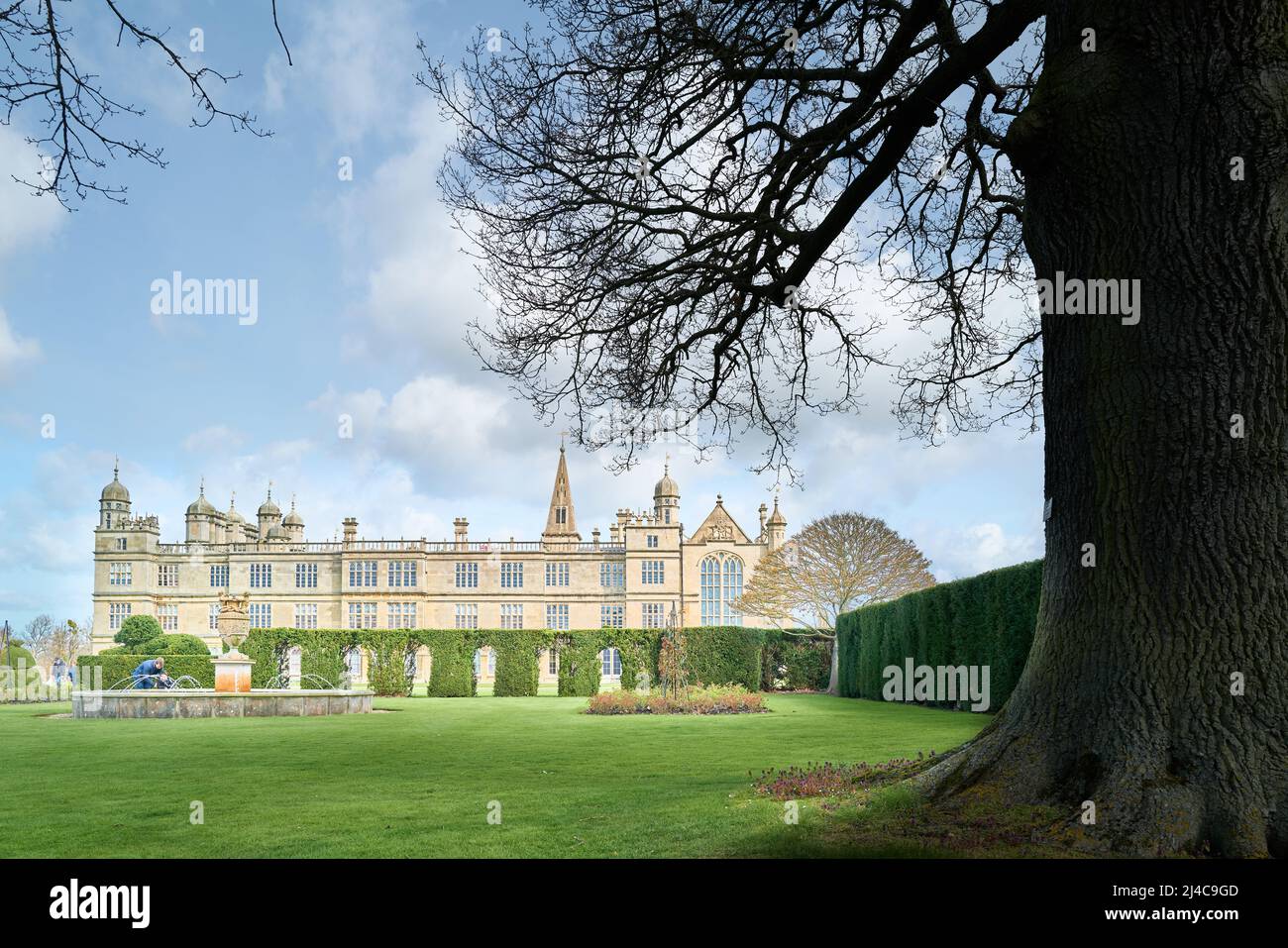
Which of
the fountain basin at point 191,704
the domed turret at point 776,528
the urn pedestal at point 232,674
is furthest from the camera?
the domed turret at point 776,528

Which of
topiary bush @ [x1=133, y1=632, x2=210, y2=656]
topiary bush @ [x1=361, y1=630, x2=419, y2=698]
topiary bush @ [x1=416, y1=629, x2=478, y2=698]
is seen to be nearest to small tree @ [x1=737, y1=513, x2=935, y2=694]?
topiary bush @ [x1=416, y1=629, x2=478, y2=698]

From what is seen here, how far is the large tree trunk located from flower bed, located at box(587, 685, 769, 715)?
14399mm

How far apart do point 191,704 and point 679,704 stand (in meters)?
9.62

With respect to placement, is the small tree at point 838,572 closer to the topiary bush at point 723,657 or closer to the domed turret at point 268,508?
the topiary bush at point 723,657

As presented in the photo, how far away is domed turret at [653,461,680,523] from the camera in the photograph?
53.1m

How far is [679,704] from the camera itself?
2002 cm

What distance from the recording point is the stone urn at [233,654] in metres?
21.7

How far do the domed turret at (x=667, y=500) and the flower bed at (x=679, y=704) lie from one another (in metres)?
32.4

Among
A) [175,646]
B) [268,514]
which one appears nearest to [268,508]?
[268,514]

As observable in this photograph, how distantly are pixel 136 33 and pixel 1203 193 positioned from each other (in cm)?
577

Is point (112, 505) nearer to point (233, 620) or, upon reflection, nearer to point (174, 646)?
point (174, 646)

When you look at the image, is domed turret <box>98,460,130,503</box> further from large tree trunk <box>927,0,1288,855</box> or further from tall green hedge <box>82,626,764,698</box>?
large tree trunk <box>927,0,1288,855</box>

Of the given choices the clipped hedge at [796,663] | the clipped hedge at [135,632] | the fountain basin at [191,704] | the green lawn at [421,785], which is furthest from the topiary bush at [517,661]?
the clipped hedge at [135,632]
